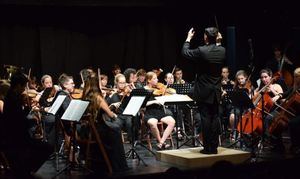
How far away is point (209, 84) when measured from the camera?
708cm

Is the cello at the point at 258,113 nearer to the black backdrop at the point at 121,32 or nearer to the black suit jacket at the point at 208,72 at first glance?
the black suit jacket at the point at 208,72

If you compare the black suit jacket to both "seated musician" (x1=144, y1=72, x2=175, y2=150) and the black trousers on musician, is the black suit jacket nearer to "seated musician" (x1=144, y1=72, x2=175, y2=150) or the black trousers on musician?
the black trousers on musician

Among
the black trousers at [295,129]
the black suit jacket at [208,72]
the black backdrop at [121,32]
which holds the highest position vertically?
the black backdrop at [121,32]

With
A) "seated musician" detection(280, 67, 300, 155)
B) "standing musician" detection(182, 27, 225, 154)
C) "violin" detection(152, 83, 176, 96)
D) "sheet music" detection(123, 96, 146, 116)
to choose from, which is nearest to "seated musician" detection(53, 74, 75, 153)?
"sheet music" detection(123, 96, 146, 116)

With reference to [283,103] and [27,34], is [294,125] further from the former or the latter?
[27,34]

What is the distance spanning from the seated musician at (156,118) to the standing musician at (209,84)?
5.20 feet

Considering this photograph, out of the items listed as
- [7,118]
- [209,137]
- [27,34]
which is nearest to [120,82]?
[209,137]

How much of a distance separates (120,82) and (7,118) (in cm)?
279

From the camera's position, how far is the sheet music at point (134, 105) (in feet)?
23.8

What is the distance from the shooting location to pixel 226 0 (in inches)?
470

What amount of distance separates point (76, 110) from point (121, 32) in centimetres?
635

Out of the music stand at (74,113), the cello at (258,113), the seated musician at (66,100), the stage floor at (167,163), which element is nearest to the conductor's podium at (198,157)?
the stage floor at (167,163)

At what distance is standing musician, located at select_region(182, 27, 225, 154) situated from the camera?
7055 millimetres

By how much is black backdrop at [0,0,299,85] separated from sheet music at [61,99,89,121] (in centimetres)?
530
